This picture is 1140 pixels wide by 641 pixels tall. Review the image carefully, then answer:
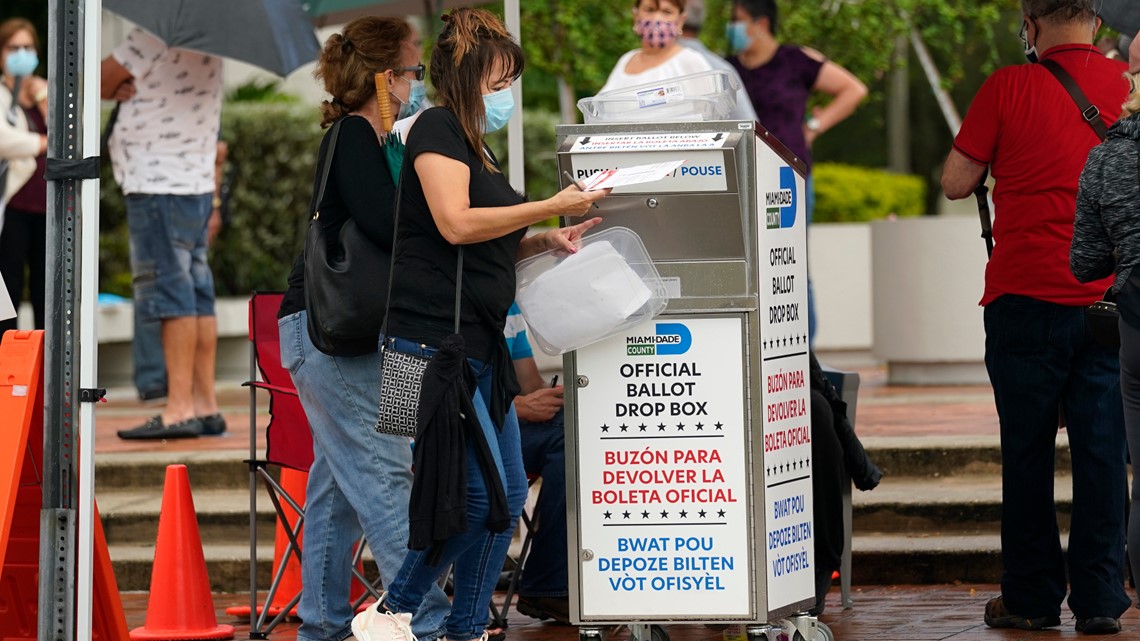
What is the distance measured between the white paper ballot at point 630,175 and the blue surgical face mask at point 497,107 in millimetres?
302

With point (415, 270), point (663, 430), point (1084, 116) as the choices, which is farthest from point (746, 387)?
point (1084, 116)

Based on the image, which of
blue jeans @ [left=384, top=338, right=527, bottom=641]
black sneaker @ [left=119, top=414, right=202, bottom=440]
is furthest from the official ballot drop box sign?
black sneaker @ [left=119, top=414, right=202, bottom=440]

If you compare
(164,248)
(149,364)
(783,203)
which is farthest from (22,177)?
(783,203)

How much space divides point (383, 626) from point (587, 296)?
1.10m

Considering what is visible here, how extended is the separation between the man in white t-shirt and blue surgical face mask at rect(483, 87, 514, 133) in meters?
3.76

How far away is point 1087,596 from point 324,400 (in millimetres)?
2608

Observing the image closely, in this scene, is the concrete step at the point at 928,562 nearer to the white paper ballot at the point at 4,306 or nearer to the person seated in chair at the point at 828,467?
the person seated in chair at the point at 828,467

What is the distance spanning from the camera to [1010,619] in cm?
576

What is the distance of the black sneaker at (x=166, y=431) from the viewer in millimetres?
8570

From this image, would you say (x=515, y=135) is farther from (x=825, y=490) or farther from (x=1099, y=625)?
(x=1099, y=625)

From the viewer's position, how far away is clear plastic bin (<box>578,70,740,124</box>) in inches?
201

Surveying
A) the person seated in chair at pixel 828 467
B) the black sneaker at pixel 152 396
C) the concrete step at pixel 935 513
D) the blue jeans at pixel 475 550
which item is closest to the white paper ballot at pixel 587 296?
the blue jeans at pixel 475 550

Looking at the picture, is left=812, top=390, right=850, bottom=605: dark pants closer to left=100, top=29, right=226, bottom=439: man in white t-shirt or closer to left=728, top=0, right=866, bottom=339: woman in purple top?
left=728, top=0, right=866, bottom=339: woman in purple top

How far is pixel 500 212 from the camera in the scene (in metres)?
4.60
